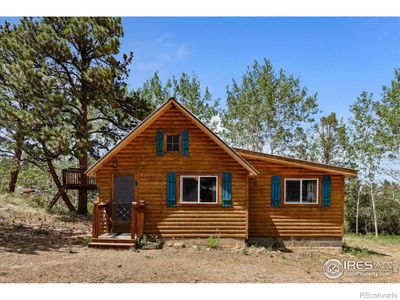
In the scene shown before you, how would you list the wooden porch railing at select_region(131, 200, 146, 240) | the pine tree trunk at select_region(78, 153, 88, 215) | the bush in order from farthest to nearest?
the pine tree trunk at select_region(78, 153, 88, 215) < the bush < the wooden porch railing at select_region(131, 200, 146, 240)

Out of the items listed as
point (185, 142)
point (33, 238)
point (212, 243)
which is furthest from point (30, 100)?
point (212, 243)

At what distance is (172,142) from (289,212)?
5.87 m

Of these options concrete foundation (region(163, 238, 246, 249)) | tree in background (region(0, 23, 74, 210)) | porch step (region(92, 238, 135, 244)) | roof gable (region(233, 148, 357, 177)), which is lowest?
concrete foundation (region(163, 238, 246, 249))

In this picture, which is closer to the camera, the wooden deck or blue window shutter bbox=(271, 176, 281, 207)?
the wooden deck

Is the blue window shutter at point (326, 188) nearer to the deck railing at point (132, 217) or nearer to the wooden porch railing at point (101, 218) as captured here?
the deck railing at point (132, 217)

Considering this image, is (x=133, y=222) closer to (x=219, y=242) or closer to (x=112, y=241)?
(x=112, y=241)

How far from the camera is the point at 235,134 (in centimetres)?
3344

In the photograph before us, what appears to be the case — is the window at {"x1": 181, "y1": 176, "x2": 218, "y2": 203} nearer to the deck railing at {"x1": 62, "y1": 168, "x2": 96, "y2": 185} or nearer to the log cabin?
the log cabin

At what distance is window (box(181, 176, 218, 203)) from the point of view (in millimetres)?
13766

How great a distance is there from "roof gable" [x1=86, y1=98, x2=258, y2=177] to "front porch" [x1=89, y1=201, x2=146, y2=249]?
1601 mm

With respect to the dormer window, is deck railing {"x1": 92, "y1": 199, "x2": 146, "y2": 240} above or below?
below

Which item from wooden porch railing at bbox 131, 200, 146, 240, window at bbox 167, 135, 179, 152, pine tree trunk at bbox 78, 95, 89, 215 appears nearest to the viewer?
wooden porch railing at bbox 131, 200, 146, 240

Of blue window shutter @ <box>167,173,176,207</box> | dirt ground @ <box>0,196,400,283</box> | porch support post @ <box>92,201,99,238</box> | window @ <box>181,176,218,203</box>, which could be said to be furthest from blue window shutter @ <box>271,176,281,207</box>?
porch support post @ <box>92,201,99,238</box>

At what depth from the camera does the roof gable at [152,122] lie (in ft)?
43.7
